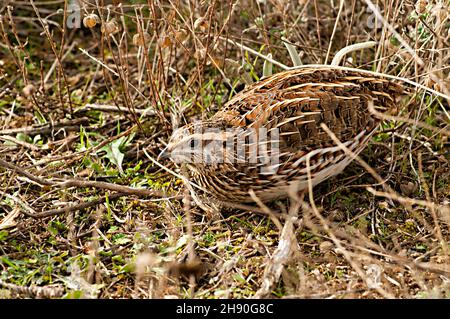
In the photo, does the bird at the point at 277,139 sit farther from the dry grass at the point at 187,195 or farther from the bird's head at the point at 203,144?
the dry grass at the point at 187,195

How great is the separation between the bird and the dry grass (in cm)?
23

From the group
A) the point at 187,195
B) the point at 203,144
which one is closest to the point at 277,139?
the point at 203,144

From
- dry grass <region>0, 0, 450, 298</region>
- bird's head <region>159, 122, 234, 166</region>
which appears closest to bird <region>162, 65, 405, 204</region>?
bird's head <region>159, 122, 234, 166</region>

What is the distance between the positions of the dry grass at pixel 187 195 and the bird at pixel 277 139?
0.76 ft

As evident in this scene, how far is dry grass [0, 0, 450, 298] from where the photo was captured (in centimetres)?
414

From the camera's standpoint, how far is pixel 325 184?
5.00 m

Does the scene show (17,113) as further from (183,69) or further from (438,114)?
(438,114)

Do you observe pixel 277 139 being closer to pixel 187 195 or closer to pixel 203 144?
pixel 203 144

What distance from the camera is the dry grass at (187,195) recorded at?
4.14m

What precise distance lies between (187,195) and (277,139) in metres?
0.71

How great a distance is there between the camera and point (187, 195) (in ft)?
14.5

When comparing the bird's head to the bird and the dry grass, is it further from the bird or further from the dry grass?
the dry grass
